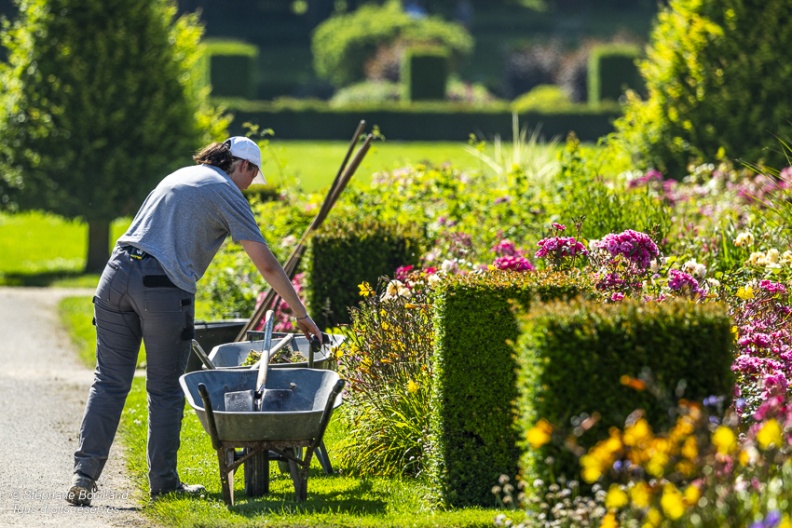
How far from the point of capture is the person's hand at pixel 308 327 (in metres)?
5.17

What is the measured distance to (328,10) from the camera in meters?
52.9

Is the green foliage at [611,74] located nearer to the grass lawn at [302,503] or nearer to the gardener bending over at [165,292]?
the grass lawn at [302,503]

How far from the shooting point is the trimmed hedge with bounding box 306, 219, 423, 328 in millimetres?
8258

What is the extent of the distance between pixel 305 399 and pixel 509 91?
116 ft

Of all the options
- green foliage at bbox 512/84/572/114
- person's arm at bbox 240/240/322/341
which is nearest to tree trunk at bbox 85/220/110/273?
person's arm at bbox 240/240/322/341

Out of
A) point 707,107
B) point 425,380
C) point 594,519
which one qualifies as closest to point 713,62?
point 707,107

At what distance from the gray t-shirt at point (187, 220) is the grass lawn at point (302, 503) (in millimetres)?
946

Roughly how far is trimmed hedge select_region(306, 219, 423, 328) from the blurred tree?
7012 mm

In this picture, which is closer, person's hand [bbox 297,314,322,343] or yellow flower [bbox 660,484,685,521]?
yellow flower [bbox 660,484,685,521]

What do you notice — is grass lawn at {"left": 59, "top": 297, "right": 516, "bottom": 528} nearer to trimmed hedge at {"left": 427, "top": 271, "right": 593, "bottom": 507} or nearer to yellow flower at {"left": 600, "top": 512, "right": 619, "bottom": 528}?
trimmed hedge at {"left": 427, "top": 271, "right": 593, "bottom": 507}

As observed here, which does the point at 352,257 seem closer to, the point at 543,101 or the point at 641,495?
the point at 641,495

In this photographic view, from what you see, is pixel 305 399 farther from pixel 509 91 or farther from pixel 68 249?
pixel 509 91

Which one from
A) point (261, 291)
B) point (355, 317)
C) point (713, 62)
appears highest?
point (713, 62)

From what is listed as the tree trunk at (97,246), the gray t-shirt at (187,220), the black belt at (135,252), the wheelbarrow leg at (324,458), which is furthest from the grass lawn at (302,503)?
the tree trunk at (97,246)
